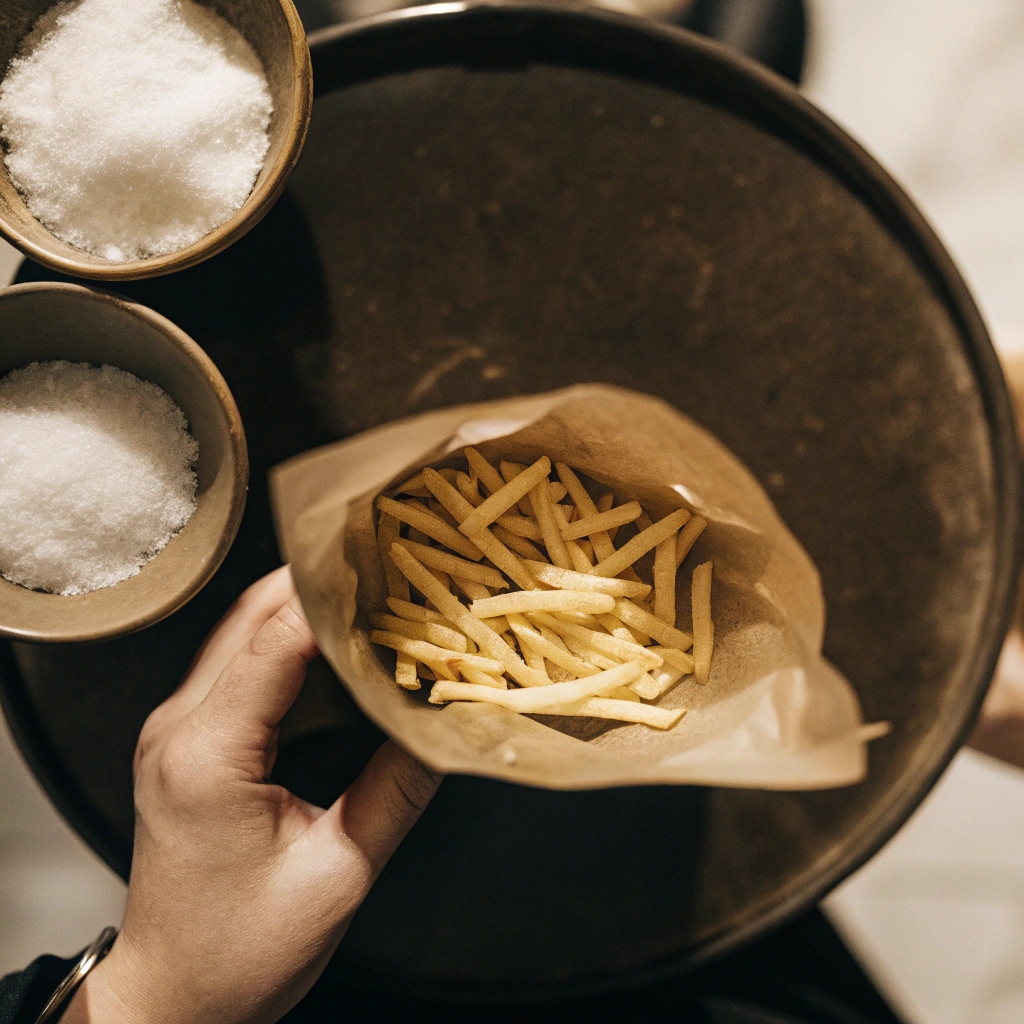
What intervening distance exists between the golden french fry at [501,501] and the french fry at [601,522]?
6 cm

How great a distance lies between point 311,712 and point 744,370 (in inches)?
25.9

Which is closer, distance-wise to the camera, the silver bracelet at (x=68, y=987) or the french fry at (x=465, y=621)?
the french fry at (x=465, y=621)

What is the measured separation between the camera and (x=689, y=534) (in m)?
0.79

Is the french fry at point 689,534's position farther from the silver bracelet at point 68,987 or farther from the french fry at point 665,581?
the silver bracelet at point 68,987

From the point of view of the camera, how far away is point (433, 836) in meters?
0.93

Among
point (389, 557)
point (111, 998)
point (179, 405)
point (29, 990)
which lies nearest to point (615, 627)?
point (389, 557)

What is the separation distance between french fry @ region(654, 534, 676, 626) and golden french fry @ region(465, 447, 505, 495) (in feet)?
0.58

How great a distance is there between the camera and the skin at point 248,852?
762 millimetres

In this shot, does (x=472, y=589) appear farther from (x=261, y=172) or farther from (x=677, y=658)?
(x=261, y=172)

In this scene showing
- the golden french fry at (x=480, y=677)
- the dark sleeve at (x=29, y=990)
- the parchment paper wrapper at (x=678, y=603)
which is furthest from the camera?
the dark sleeve at (x=29, y=990)

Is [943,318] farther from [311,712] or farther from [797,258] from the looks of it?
[311,712]

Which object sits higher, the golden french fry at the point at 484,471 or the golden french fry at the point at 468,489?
the golden french fry at the point at 484,471

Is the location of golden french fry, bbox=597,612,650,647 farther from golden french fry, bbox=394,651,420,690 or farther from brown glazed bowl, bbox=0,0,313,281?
brown glazed bowl, bbox=0,0,313,281

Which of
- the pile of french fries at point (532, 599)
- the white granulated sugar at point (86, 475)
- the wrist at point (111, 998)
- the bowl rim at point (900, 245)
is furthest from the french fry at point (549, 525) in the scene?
the wrist at point (111, 998)
